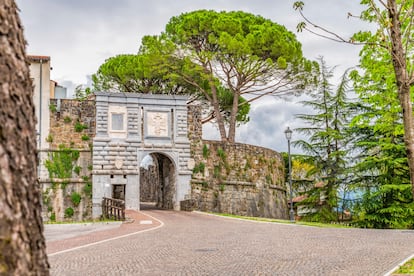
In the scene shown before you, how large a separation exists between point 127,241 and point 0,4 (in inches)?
448

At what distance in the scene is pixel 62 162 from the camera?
95.2 feet

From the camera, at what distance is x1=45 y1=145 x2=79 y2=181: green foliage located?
28781mm

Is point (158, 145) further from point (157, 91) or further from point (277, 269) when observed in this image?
point (277, 269)

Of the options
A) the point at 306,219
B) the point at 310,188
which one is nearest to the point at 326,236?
the point at 306,219

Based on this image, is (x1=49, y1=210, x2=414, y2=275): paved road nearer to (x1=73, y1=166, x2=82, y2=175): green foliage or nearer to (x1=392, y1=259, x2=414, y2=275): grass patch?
(x1=392, y1=259, x2=414, y2=275): grass patch

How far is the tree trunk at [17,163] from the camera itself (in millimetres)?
2152

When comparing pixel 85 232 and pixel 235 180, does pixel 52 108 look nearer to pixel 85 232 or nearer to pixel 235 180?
pixel 235 180

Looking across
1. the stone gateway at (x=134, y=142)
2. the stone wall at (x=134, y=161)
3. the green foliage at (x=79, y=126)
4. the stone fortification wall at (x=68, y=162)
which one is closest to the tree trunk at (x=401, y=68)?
the stone wall at (x=134, y=161)

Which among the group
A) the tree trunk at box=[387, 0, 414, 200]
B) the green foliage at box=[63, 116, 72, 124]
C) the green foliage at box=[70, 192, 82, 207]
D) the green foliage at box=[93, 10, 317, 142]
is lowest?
the green foliage at box=[70, 192, 82, 207]

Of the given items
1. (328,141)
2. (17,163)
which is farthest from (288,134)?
(17,163)

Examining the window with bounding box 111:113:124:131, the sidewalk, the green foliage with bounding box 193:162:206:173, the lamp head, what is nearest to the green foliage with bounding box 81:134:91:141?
the window with bounding box 111:113:124:131

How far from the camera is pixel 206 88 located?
3728 centimetres

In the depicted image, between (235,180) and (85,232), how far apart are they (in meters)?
16.7

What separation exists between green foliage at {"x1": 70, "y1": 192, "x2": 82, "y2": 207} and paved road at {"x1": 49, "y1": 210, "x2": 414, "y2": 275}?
14688 mm
